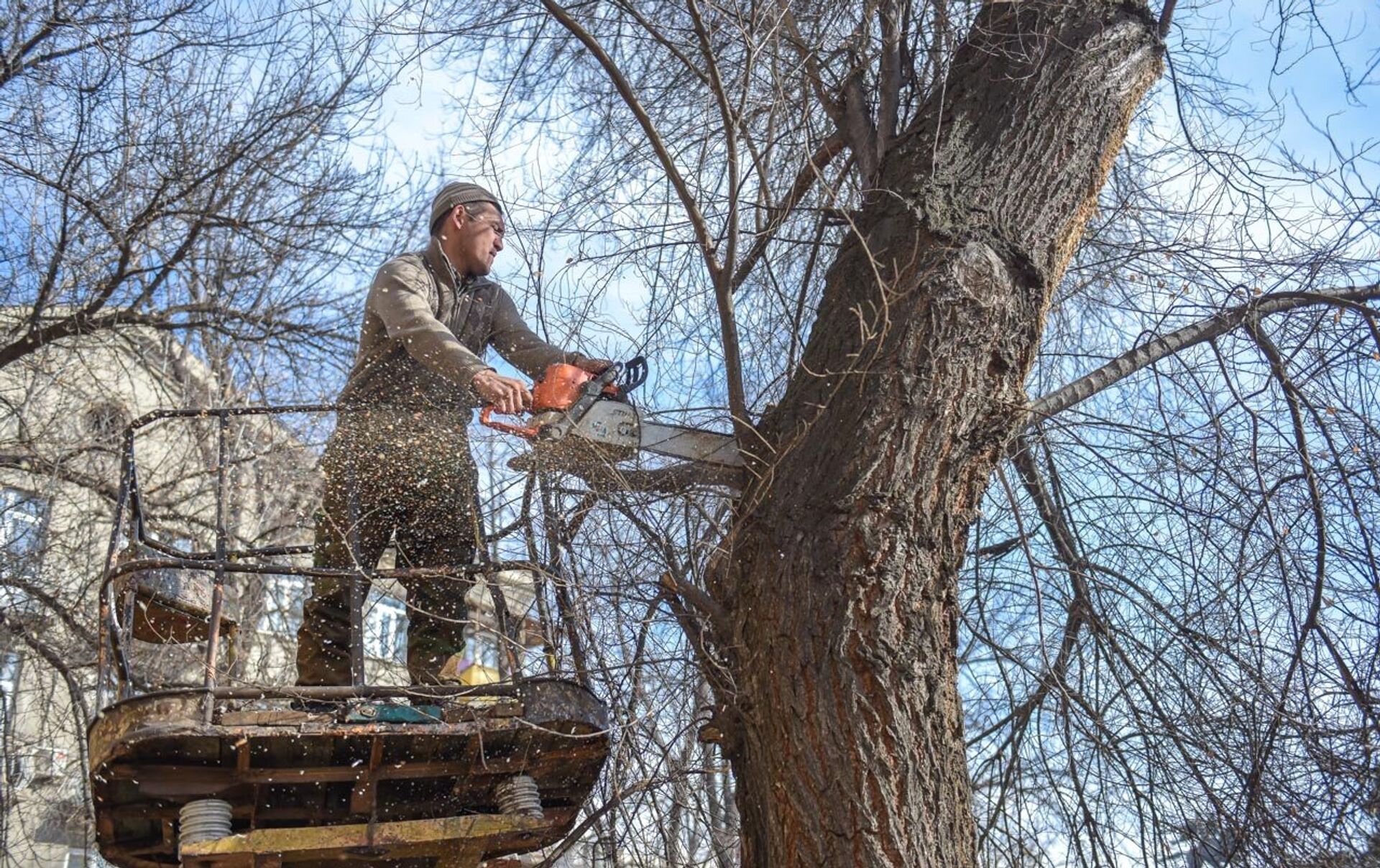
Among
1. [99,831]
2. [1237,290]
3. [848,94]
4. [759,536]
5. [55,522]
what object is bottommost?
→ [99,831]

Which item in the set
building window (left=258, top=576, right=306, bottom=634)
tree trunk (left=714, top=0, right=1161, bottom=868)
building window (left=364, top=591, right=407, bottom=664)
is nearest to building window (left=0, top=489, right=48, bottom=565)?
building window (left=258, top=576, right=306, bottom=634)

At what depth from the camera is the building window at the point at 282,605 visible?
450 inches

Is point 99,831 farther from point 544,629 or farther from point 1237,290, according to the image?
point 1237,290

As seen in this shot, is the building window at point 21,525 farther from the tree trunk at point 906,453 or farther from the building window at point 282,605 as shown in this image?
the tree trunk at point 906,453

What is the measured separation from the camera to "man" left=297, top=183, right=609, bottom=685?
489 cm

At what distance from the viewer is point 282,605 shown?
12.7 metres

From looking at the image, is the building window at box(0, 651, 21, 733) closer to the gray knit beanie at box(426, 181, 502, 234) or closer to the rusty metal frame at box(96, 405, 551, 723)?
the rusty metal frame at box(96, 405, 551, 723)

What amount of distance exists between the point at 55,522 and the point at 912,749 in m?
8.14

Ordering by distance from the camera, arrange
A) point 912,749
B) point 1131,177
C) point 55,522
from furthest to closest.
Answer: point 55,522 → point 1131,177 → point 912,749

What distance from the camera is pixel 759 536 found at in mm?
3951

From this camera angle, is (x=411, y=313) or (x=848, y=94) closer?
(x=411, y=313)

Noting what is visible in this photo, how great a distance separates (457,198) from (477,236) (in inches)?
7.1

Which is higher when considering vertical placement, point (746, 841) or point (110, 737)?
point (110, 737)

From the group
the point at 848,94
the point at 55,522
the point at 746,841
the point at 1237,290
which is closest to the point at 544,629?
the point at 746,841
